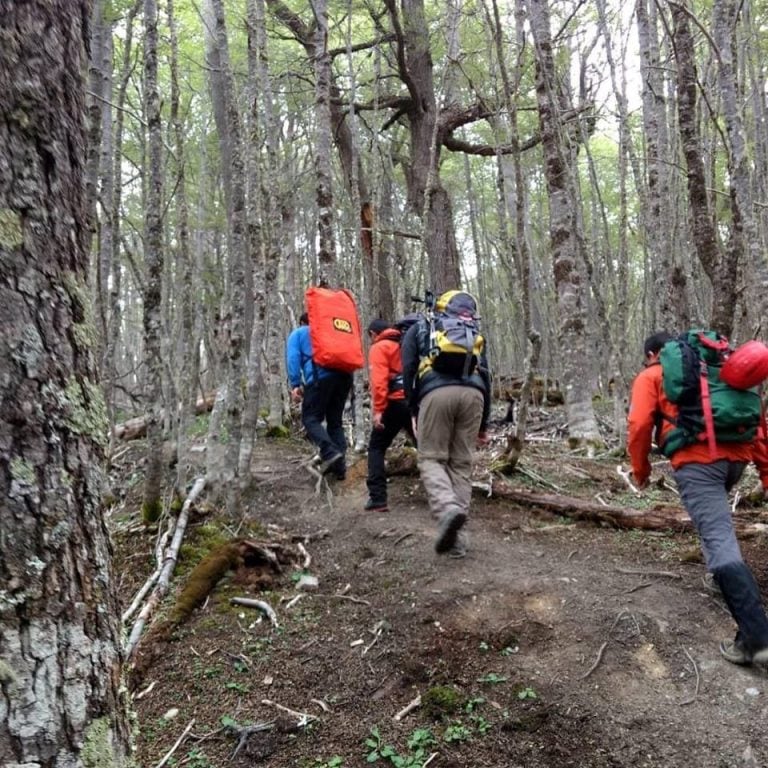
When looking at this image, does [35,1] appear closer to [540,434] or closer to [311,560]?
[311,560]

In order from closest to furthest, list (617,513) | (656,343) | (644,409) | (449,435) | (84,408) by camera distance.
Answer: (84,408) < (644,409) < (656,343) < (449,435) < (617,513)

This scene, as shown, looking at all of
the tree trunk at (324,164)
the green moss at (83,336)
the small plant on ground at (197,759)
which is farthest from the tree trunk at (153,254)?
the green moss at (83,336)

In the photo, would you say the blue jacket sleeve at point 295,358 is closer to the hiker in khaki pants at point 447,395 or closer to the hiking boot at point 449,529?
the hiker in khaki pants at point 447,395

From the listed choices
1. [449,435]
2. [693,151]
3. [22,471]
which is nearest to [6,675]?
[22,471]

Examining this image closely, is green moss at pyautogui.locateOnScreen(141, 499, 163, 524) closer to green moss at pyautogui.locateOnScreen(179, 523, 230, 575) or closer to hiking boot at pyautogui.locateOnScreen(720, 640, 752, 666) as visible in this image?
green moss at pyautogui.locateOnScreen(179, 523, 230, 575)

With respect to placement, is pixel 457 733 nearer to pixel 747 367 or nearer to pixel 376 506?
pixel 747 367

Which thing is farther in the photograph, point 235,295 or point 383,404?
point 383,404

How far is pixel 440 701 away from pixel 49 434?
233 centimetres

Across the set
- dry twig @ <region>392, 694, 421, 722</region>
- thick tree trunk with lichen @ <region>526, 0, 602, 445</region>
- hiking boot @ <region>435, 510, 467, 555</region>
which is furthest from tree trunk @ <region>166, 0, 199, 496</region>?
thick tree trunk with lichen @ <region>526, 0, 602, 445</region>

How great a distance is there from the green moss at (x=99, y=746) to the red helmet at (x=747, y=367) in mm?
3163

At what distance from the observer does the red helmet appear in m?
3.09

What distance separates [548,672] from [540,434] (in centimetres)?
667

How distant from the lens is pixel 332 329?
6.01 meters

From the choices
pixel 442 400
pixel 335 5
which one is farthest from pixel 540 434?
pixel 335 5
